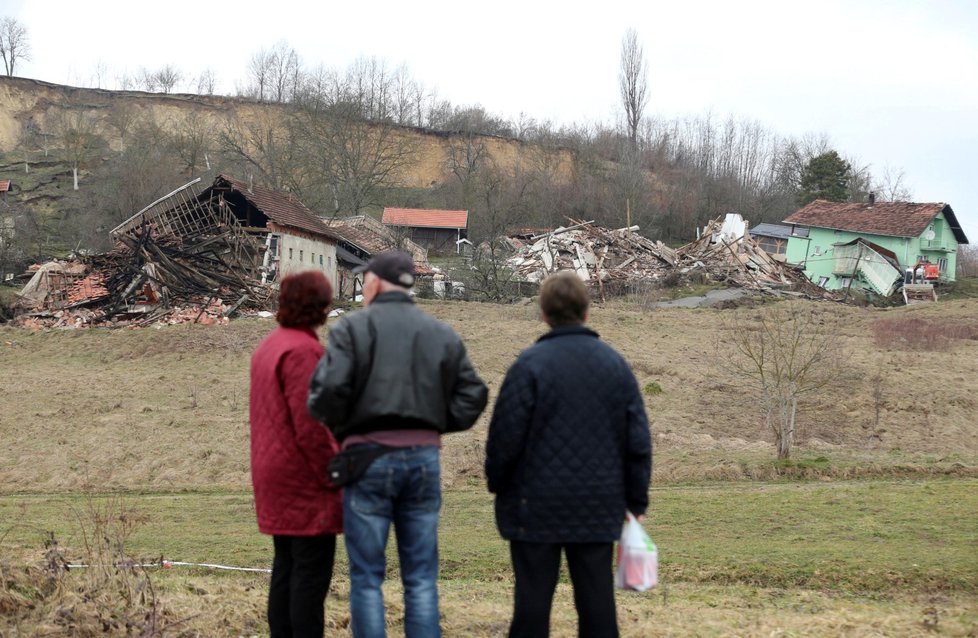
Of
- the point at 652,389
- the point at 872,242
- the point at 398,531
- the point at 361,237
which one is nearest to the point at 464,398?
the point at 398,531

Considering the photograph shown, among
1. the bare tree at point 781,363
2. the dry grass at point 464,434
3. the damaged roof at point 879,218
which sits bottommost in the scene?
the dry grass at point 464,434

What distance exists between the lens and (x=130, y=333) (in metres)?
31.2

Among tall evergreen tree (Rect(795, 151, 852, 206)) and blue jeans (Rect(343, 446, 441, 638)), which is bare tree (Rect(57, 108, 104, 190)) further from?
blue jeans (Rect(343, 446, 441, 638))

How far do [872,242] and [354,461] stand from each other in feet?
209

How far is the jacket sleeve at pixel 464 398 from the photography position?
455 centimetres

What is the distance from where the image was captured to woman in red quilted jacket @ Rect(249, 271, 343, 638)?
4641 mm

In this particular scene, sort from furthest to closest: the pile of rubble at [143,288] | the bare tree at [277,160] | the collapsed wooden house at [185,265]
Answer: the bare tree at [277,160]
the collapsed wooden house at [185,265]
the pile of rubble at [143,288]

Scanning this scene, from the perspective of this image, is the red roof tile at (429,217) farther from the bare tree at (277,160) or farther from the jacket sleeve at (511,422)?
the jacket sleeve at (511,422)

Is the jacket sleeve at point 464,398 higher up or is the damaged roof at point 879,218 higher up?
the damaged roof at point 879,218

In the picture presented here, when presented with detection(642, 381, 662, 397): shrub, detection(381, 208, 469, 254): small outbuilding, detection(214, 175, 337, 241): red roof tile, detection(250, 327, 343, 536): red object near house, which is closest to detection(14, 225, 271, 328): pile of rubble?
detection(214, 175, 337, 241): red roof tile

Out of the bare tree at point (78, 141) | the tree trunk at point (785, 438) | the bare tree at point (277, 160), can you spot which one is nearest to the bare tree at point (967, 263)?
the bare tree at point (277, 160)

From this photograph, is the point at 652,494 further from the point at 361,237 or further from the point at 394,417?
the point at 361,237

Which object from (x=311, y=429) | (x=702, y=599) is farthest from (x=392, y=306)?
(x=702, y=599)

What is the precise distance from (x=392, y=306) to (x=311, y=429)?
733mm
